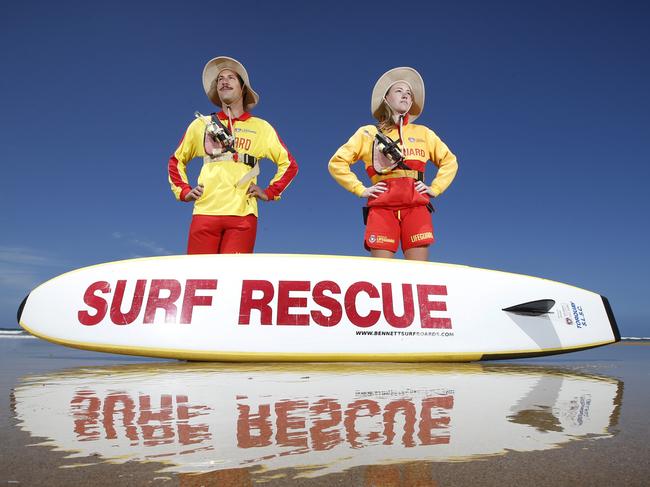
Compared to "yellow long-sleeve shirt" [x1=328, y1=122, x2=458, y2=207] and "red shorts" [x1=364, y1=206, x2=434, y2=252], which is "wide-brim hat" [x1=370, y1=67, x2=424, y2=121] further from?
"red shorts" [x1=364, y1=206, x2=434, y2=252]

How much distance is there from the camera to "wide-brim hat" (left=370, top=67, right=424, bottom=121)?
4.72m

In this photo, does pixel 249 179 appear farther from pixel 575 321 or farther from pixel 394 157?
pixel 575 321

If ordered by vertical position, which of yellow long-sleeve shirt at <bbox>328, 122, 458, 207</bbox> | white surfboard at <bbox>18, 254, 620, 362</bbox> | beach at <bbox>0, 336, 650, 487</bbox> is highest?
yellow long-sleeve shirt at <bbox>328, 122, 458, 207</bbox>

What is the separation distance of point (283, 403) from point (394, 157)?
2.93 m

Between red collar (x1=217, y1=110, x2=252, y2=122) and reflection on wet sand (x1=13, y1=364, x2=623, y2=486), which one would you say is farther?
red collar (x1=217, y1=110, x2=252, y2=122)

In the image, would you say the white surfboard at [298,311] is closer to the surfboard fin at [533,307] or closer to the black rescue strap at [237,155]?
the surfboard fin at [533,307]

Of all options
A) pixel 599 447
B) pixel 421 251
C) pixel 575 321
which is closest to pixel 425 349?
pixel 421 251

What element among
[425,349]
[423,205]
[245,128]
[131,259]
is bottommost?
[425,349]

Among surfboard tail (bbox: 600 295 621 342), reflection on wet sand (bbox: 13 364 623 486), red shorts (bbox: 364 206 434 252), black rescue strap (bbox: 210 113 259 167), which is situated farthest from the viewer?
surfboard tail (bbox: 600 295 621 342)

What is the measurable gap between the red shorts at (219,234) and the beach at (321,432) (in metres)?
1.79

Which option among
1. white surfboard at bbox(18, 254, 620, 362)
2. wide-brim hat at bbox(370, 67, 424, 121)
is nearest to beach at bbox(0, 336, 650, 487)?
white surfboard at bbox(18, 254, 620, 362)

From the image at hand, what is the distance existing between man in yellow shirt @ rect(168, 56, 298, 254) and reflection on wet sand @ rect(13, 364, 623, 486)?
172 cm

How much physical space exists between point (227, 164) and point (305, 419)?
326 centimetres

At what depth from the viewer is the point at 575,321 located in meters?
4.48
